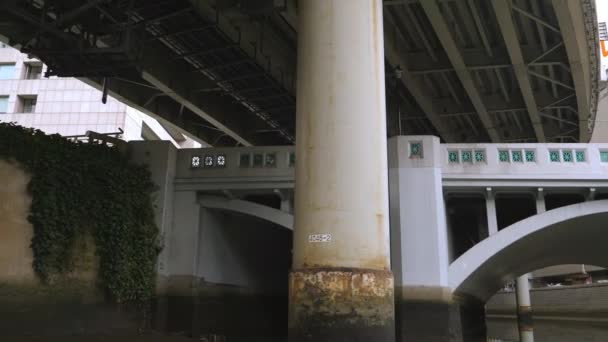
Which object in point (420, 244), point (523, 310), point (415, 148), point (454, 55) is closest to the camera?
point (420, 244)

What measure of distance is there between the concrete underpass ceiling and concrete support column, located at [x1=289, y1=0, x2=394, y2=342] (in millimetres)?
5137

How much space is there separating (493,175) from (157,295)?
401 inches

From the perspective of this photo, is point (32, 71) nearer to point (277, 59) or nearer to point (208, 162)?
point (277, 59)

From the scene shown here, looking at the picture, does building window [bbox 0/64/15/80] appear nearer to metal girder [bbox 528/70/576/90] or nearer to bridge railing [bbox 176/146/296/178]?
bridge railing [bbox 176/146/296/178]

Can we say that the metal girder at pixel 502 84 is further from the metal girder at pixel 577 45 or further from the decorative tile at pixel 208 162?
the decorative tile at pixel 208 162

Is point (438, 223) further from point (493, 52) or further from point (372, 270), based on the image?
point (493, 52)

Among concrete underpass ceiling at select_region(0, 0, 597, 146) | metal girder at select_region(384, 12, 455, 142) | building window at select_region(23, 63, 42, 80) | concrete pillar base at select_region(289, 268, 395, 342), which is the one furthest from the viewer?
building window at select_region(23, 63, 42, 80)

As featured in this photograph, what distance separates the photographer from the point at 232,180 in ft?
61.2

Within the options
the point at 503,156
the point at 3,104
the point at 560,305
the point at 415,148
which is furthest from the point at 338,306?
the point at 3,104

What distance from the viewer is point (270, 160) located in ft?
60.8

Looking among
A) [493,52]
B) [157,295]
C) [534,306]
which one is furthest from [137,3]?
[534,306]

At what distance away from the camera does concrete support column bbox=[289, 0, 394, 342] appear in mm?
9922

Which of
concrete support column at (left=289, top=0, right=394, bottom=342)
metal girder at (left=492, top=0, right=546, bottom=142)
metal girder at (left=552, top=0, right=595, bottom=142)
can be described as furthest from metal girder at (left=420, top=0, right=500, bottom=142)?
concrete support column at (left=289, top=0, right=394, bottom=342)

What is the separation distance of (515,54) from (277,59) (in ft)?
26.6
